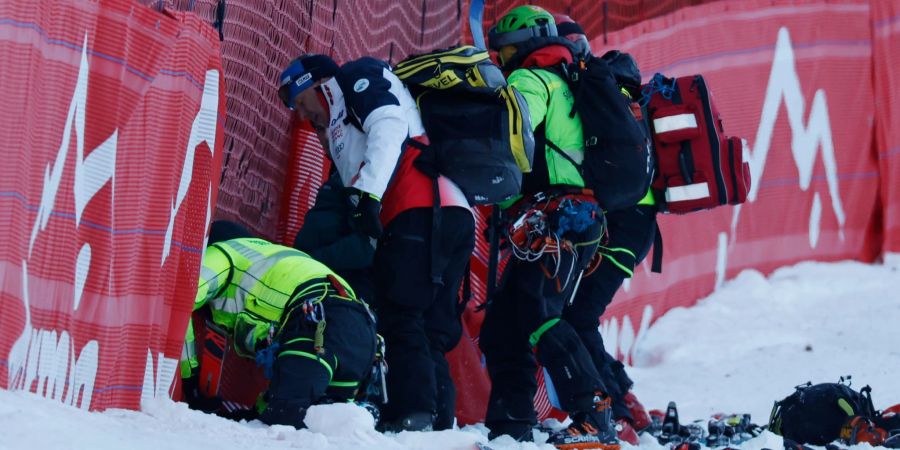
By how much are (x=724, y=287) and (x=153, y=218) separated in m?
6.38

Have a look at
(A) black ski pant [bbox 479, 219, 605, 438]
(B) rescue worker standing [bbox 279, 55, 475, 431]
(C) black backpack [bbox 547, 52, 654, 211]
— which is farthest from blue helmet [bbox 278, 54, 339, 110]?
(A) black ski pant [bbox 479, 219, 605, 438]

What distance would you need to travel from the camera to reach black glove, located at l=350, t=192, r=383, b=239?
5059mm

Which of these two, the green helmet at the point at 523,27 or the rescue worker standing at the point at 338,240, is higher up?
the green helmet at the point at 523,27

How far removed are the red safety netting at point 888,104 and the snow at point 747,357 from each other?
0.41 m

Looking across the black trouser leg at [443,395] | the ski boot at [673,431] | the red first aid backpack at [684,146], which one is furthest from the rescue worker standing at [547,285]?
the ski boot at [673,431]

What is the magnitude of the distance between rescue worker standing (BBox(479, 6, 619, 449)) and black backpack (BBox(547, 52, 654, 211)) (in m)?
0.04

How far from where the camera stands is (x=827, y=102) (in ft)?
34.3

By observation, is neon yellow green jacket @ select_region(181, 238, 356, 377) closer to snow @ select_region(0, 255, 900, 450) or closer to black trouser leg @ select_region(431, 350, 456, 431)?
snow @ select_region(0, 255, 900, 450)

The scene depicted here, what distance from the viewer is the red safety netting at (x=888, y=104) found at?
10.5 m

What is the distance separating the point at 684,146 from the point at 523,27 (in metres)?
0.90

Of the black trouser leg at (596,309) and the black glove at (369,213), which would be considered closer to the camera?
the black glove at (369,213)

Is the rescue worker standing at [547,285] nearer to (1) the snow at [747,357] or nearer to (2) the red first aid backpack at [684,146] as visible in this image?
(1) the snow at [747,357]

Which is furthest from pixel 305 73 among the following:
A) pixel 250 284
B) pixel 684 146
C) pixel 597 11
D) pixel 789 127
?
pixel 789 127

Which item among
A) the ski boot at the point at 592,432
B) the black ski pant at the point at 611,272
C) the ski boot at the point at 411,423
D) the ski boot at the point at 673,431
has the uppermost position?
the black ski pant at the point at 611,272
